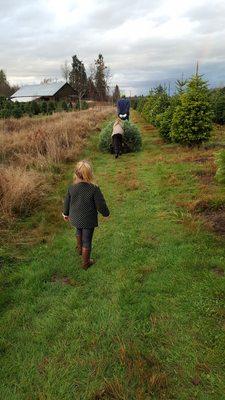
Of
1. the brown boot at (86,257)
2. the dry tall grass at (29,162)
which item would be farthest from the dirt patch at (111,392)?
the dry tall grass at (29,162)

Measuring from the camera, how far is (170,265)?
520 centimetres

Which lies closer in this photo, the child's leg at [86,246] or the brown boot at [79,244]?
the child's leg at [86,246]

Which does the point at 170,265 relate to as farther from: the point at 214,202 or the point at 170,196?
the point at 170,196

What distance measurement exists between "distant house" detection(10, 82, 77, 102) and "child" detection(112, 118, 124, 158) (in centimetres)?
5686

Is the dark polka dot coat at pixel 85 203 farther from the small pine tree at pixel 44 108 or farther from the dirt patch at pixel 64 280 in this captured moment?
the small pine tree at pixel 44 108

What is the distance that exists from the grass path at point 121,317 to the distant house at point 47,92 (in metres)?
64.9

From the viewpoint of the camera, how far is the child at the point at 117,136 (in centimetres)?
1321

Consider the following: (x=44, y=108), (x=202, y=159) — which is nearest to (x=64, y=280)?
(x=202, y=159)

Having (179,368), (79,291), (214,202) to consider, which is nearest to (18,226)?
(79,291)

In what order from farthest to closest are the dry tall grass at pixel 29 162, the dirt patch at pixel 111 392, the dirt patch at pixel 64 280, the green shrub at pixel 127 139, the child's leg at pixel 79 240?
the green shrub at pixel 127 139 → the dry tall grass at pixel 29 162 → the child's leg at pixel 79 240 → the dirt patch at pixel 64 280 → the dirt patch at pixel 111 392

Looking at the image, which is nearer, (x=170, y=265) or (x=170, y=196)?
(x=170, y=265)

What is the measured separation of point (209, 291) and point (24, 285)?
2.40 meters

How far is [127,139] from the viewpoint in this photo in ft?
47.2

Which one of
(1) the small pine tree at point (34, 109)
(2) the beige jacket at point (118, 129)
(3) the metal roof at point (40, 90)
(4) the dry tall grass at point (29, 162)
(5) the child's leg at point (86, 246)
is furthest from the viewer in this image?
(3) the metal roof at point (40, 90)
